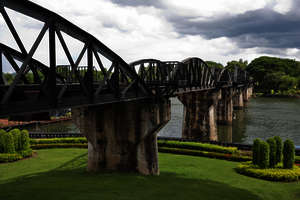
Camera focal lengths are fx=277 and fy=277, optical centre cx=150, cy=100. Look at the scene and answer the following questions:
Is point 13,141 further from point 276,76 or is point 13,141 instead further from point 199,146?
point 276,76

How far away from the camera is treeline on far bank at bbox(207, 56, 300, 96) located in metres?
163

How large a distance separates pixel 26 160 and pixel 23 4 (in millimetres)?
27873

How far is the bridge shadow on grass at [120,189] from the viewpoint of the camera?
1686 centimetres

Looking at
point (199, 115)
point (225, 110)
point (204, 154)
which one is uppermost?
point (199, 115)

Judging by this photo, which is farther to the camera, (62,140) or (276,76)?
(276,76)

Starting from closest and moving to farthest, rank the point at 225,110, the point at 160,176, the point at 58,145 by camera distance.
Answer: the point at 160,176 → the point at 58,145 → the point at 225,110

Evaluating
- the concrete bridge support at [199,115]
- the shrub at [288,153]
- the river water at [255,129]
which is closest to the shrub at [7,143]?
the concrete bridge support at [199,115]

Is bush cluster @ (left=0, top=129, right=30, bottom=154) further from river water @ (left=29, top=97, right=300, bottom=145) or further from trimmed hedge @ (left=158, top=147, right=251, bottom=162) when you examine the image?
river water @ (left=29, top=97, right=300, bottom=145)

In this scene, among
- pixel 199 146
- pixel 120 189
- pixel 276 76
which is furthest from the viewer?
pixel 276 76

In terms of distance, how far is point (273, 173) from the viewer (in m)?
26.4

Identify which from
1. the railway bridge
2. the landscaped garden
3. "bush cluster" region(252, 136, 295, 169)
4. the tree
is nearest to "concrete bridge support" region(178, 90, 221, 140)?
the railway bridge

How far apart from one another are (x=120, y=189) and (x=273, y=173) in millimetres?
15639

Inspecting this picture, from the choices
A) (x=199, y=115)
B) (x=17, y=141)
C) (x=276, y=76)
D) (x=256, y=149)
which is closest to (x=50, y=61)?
(x=256, y=149)

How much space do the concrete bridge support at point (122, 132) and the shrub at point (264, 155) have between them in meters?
10.6
